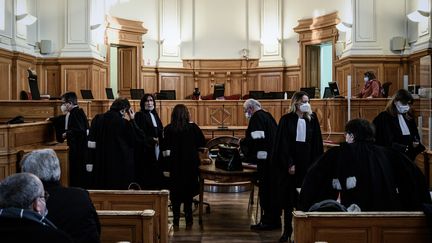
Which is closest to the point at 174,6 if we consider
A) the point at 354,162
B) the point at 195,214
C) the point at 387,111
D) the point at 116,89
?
the point at 116,89

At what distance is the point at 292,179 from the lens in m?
5.79

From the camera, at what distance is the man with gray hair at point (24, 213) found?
6.95 feet

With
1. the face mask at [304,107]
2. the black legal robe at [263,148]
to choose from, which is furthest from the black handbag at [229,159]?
the face mask at [304,107]

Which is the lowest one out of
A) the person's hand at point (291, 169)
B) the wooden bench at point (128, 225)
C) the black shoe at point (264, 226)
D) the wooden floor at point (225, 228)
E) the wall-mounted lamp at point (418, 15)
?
the wooden floor at point (225, 228)

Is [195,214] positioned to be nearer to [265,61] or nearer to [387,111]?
[387,111]

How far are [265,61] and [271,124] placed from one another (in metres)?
10.2

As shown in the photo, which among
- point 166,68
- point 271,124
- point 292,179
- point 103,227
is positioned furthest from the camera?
point 166,68

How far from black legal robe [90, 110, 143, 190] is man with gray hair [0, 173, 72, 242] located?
12.4ft

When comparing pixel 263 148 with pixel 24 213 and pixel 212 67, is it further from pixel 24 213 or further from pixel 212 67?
pixel 212 67

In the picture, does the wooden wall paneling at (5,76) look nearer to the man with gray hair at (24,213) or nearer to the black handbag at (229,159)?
the black handbag at (229,159)

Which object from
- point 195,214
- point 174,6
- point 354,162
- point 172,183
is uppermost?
point 174,6

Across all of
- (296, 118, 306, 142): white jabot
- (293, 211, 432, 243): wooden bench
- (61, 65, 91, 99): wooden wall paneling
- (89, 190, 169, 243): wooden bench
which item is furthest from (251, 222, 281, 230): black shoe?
(61, 65, 91, 99): wooden wall paneling

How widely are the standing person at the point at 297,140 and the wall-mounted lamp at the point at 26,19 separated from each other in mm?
8779

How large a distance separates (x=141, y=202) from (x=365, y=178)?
5.92ft
